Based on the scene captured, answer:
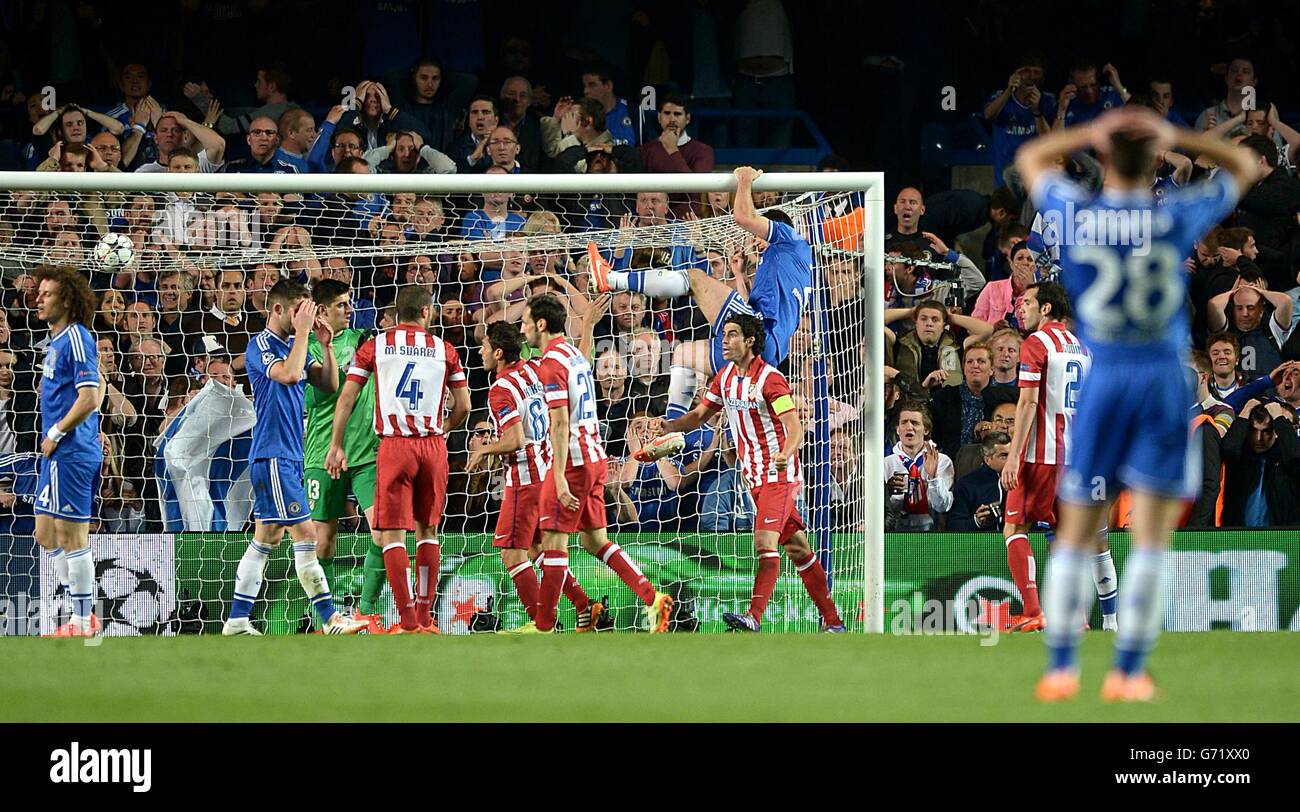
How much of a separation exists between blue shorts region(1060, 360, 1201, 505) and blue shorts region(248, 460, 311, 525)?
5.72m

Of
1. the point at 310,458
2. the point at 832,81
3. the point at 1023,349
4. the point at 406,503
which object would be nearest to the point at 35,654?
the point at 406,503

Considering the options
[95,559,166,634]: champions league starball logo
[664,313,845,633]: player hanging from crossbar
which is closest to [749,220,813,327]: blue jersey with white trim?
[664,313,845,633]: player hanging from crossbar

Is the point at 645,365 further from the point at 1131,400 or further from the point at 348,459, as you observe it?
the point at 1131,400

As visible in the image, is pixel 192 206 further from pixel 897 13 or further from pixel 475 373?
pixel 897 13

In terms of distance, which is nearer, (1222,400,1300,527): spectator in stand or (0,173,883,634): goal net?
(0,173,883,634): goal net

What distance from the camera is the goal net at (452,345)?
10.8 m

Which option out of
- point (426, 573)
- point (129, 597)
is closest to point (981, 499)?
point (426, 573)

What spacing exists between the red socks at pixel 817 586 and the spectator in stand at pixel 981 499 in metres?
1.66

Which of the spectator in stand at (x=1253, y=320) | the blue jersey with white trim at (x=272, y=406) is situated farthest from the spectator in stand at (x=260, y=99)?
the spectator in stand at (x=1253, y=320)

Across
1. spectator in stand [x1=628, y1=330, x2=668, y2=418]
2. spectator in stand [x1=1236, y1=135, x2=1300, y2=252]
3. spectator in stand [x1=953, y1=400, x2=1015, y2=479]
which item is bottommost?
spectator in stand [x1=953, y1=400, x2=1015, y2=479]

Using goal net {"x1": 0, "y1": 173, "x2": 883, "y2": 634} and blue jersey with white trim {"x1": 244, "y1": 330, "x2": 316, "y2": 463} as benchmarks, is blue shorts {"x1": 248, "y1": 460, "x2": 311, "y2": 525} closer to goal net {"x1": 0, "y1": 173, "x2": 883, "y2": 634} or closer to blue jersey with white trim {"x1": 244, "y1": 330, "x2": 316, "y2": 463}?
blue jersey with white trim {"x1": 244, "y1": 330, "x2": 316, "y2": 463}

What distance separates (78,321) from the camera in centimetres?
956

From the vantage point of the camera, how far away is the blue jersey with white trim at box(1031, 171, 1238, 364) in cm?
537

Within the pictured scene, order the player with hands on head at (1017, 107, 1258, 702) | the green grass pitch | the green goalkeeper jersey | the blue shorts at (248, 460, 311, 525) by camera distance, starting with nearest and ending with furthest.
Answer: the player with hands on head at (1017, 107, 1258, 702)
the green grass pitch
the blue shorts at (248, 460, 311, 525)
the green goalkeeper jersey
